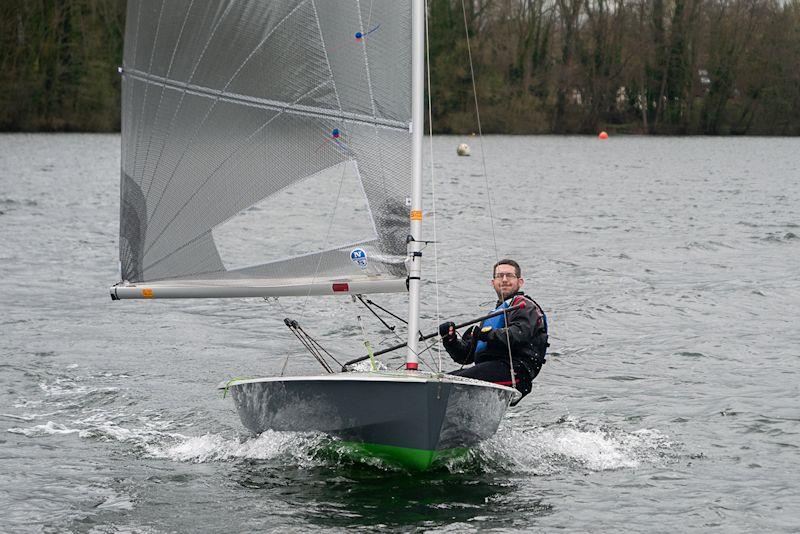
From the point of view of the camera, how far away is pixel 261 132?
8.49 meters

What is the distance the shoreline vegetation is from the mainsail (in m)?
64.0

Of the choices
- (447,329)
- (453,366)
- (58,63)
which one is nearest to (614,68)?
(58,63)

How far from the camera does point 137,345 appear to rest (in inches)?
512

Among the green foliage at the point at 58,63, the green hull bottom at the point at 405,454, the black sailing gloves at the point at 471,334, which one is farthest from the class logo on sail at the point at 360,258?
the green foliage at the point at 58,63

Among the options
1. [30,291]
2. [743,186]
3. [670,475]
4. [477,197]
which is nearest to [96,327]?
[30,291]

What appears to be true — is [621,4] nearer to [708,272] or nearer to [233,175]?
[708,272]

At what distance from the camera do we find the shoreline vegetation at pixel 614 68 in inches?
2980

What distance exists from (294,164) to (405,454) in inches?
86.2

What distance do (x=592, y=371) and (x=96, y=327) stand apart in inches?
229

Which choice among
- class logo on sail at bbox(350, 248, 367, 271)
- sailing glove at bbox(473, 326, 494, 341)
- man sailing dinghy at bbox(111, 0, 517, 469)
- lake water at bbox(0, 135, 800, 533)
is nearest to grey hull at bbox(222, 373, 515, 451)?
man sailing dinghy at bbox(111, 0, 517, 469)

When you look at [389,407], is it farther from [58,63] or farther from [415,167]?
[58,63]

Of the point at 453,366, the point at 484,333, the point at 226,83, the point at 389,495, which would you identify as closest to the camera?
the point at 389,495

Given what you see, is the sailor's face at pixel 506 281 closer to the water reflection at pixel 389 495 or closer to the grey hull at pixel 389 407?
the grey hull at pixel 389 407

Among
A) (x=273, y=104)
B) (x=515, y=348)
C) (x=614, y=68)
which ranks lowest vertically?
(x=515, y=348)
